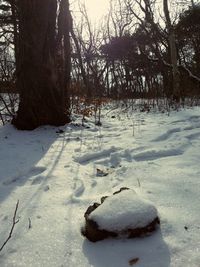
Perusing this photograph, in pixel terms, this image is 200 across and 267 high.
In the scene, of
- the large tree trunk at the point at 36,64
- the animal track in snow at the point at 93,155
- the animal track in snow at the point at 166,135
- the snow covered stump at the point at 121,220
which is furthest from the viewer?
the large tree trunk at the point at 36,64

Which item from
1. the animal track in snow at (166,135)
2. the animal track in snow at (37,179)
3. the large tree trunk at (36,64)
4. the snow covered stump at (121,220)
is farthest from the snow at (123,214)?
the large tree trunk at (36,64)

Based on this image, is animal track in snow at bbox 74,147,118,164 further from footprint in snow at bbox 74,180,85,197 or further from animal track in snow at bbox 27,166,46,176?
footprint in snow at bbox 74,180,85,197

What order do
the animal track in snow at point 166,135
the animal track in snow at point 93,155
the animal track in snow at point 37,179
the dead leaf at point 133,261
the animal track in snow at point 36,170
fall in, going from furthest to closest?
1. the animal track in snow at point 166,135
2. the animal track in snow at point 93,155
3. the animal track in snow at point 36,170
4. the animal track in snow at point 37,179
5. the dead leaf at point 133,261

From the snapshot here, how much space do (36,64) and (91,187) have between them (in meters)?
2.97

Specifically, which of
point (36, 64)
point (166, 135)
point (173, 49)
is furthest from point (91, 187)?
point (173, 49)

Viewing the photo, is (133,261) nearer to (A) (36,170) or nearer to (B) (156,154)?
(A) (36,170)

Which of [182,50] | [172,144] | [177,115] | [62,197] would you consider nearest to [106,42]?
[182,50]

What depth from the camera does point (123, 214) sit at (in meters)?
2.07

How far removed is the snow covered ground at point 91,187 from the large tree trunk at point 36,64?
284 millimetres

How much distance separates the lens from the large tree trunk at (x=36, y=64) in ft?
17.2

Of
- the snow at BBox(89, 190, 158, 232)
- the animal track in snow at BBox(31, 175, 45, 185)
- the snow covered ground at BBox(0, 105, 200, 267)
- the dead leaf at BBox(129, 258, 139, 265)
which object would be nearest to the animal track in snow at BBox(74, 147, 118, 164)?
the snow covered ground at BBox(0, 105, 200, 267)

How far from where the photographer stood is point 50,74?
5.39 meters

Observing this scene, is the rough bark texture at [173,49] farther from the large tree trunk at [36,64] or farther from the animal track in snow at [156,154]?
the animal track in snow at [156,154]

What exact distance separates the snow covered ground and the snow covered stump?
5cm
